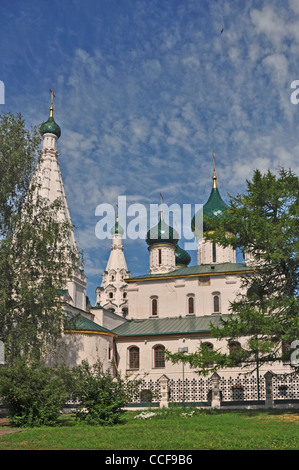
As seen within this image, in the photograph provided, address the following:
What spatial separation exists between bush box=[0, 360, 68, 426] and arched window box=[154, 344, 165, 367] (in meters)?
18.9

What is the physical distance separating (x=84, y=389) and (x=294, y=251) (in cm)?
917

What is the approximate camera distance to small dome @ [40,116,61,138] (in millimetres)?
39806

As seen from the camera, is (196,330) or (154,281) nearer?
(196,330)

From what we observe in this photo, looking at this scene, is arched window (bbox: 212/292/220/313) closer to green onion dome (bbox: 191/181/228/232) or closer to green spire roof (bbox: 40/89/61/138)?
green onion dome (bbox: 191/181/228/232)

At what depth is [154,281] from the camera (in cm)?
3944

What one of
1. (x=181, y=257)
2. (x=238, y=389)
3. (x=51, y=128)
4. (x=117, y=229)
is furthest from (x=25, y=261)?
(x=117, y=229)

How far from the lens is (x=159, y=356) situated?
3394 centimetres

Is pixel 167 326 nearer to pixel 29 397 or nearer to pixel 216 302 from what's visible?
pixel 216 302

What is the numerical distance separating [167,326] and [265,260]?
18.5 meters

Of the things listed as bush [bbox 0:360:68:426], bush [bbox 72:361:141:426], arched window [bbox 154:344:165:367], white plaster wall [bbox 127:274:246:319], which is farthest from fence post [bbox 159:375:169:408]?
white plaster wall [bbox 127:274:246:319]

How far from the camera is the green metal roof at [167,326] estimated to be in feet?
111

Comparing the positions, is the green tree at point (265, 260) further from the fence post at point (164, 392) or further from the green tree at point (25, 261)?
the green tree at point (25, 261)
